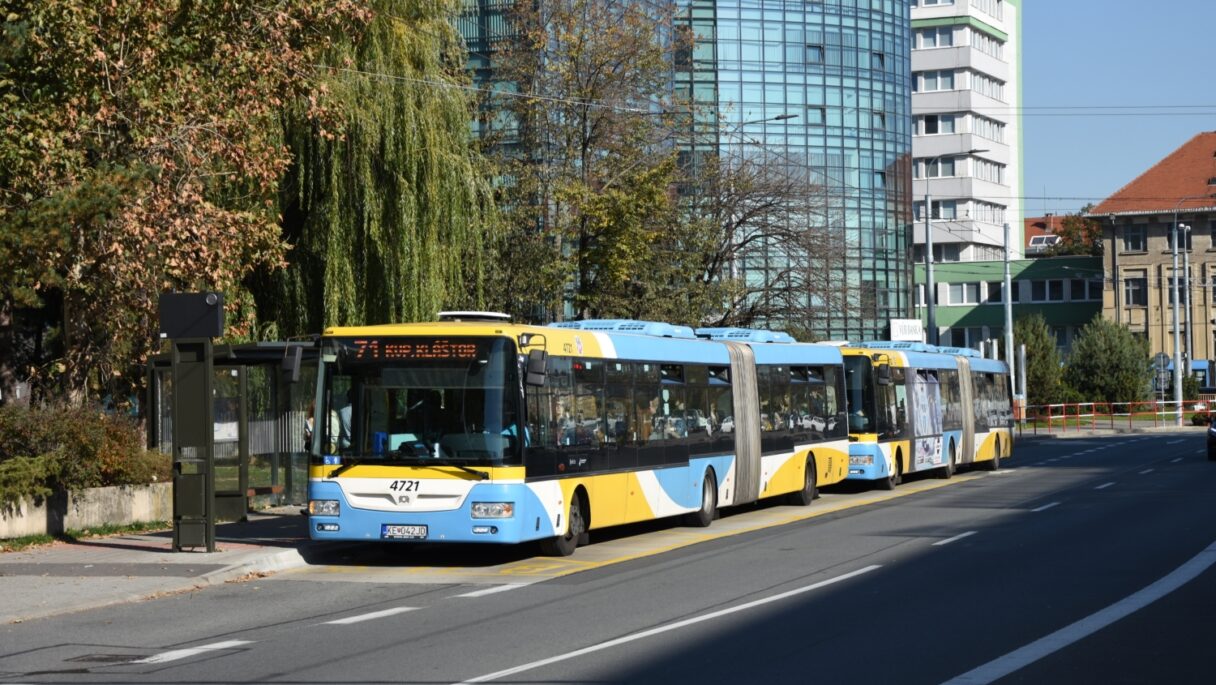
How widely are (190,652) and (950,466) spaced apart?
28.5 m

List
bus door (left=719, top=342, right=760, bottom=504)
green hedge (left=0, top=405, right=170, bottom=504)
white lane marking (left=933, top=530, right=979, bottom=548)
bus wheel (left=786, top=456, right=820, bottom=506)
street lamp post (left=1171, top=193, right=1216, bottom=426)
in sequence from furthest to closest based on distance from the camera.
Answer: street lamp post (left=1171, top=193, right=1216, bottom=426)
bus wheel (left=786, top=456, right=820, bottom=506)
bus door (left=719, top=342, right=760, bottom=504)
green hedge (left=0, top=405, right=170, bottom=504)
white lane marking (left=933, top=530, right=979, bottom=548)

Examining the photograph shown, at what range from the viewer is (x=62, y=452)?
69.2ft

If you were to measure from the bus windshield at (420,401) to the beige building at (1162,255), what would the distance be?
8505cm

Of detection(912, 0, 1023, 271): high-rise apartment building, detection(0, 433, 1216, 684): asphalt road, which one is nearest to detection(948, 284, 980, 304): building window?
detection(912, 0, 1023, 271): high-rise apartment building

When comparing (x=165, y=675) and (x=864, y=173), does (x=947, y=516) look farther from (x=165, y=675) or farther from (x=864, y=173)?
(x=864, y=173)

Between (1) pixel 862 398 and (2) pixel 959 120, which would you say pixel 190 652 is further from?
(2) pixel 959 120

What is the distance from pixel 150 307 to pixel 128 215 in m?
2.35

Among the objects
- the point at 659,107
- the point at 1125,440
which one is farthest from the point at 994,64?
the point at 659,107

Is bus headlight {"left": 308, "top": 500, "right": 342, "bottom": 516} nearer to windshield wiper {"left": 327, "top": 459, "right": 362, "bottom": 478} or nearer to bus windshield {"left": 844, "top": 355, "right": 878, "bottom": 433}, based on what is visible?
windshield wiper {"left": 327, "top": 459, "right": 362, "bottom": 478}

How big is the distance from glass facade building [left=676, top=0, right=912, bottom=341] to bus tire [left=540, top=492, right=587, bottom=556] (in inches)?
2139

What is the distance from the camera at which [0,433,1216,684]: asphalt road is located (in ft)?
35.3

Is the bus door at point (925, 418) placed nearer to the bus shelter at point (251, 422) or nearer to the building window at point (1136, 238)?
the bus shelter at point (251, 422)

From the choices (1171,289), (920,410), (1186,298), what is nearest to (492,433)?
(920,410)

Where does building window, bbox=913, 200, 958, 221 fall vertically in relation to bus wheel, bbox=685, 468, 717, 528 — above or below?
above
